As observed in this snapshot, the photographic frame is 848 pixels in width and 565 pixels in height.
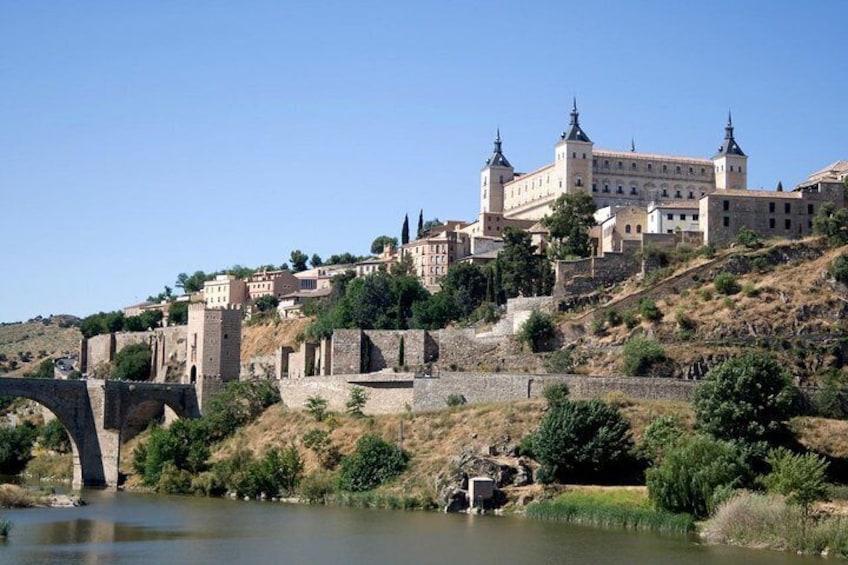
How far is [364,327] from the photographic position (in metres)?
72.0

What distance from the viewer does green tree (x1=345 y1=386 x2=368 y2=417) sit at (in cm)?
5562

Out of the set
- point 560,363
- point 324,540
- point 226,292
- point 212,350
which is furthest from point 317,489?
point 226,292

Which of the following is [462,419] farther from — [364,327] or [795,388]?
[364,327]

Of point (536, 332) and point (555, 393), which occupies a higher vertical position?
point (536, 332)

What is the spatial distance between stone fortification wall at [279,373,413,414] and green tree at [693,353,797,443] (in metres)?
13.2

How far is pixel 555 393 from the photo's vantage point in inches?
1983

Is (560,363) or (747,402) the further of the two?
(560,363)

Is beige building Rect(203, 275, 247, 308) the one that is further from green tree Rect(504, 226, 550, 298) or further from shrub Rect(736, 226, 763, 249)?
shrub Rect(736, 226, 763, 249)

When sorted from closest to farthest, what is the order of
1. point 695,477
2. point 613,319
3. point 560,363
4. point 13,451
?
1. point 695,477
2. point 560,363
3. point 613,319
4. point 13,451

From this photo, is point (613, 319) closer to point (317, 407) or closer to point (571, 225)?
point (571, 225)

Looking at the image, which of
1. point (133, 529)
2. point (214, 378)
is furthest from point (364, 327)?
point (133, 529)

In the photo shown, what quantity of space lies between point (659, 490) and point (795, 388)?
376 inches

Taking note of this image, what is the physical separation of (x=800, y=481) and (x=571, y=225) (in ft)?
105

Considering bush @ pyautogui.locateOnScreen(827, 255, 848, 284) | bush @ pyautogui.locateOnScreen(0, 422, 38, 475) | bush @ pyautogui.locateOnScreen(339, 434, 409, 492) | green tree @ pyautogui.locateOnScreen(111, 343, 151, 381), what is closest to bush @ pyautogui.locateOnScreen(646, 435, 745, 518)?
bush @ pyautogui.locateOnScreen(339, 434, 409, 492)
